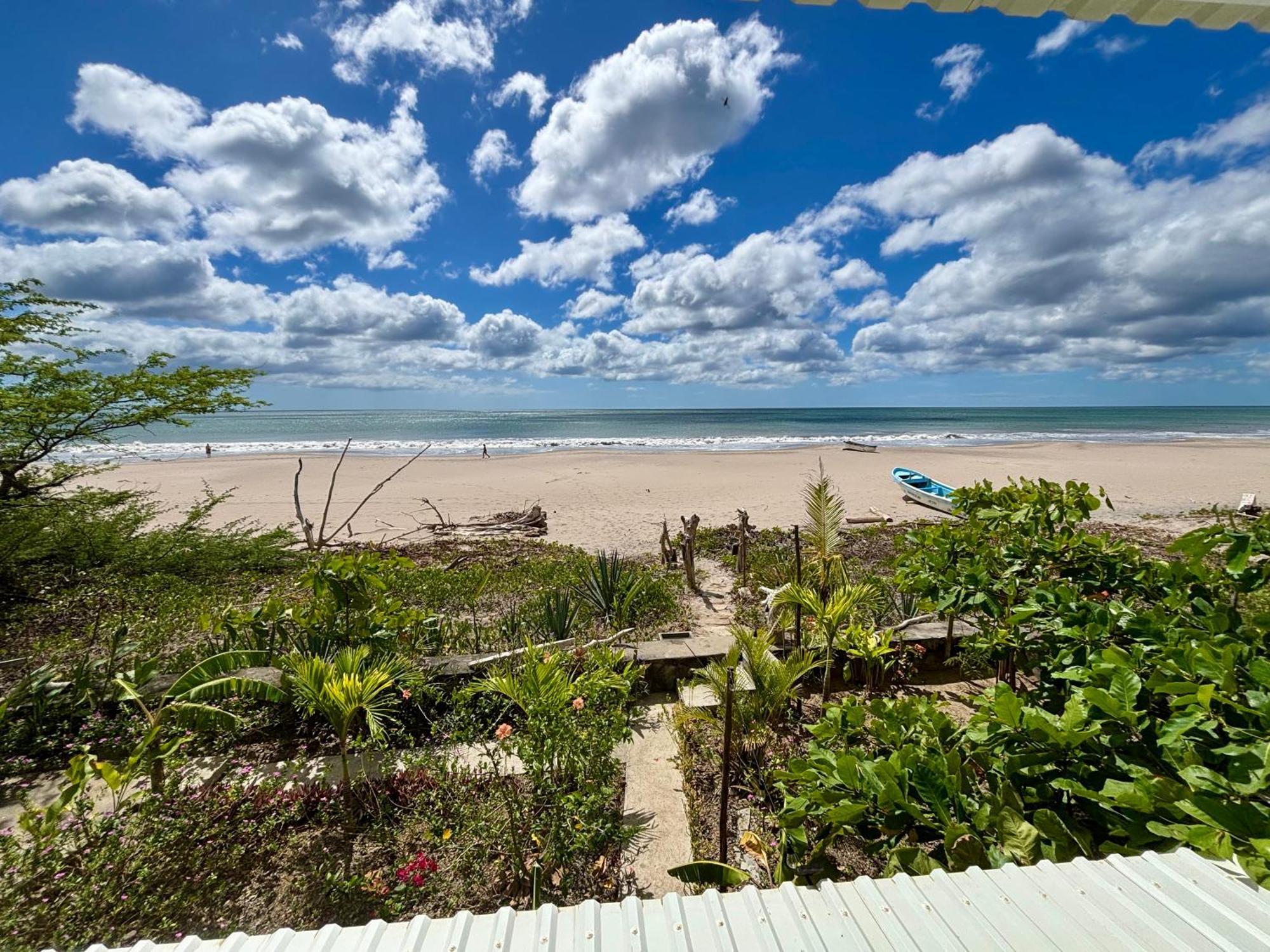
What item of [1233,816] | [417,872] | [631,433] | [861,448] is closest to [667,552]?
[417,872]

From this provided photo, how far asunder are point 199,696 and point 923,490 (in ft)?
47.9

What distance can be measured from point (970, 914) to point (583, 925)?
905mm

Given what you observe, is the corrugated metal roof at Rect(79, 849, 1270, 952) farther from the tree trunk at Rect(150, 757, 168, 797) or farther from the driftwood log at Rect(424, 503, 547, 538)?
the driftwood log at Rect(424, 503, 547, 538)

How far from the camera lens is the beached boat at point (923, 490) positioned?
41.0 ft

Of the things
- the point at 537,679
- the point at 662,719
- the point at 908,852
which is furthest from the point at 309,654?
the point at 908,852

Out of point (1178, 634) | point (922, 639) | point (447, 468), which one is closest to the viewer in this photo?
point (1178, 634)

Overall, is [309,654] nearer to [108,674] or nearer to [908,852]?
[108,674]

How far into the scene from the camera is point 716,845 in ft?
8.77

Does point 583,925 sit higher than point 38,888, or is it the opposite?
point 583,925

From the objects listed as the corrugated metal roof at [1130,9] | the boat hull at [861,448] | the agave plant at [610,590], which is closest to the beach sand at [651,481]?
the boat hull at [861,448]

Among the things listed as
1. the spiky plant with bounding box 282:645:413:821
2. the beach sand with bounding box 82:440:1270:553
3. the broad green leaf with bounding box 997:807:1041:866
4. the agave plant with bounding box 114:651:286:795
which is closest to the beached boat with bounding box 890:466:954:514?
the beach sand with bounding box 82:440:1270:553

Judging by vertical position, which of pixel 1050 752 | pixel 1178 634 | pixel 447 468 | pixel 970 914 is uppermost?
pixel 1178 634

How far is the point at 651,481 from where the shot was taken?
19.0 meters

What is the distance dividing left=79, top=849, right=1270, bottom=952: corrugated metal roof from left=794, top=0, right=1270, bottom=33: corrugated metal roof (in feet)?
10.0
